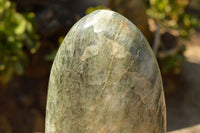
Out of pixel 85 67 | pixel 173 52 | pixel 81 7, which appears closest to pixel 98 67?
pixel 85 67

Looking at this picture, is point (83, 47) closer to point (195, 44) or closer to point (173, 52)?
point (173, 52)

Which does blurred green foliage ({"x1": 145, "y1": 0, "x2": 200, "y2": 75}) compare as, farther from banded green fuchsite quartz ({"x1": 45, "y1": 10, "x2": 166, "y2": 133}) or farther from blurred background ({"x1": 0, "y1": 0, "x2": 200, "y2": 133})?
banded green fuchsite quartz ({"x1": 45, "y1": 10, "x2": 166, "y2": 133})

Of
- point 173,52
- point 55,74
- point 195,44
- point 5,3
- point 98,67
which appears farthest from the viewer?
point 195,44

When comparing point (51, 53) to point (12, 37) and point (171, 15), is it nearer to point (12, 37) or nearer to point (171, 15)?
point (12, 37)

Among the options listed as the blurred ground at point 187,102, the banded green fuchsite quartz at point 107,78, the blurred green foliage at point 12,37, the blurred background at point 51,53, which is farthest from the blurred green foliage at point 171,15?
the banded green fuchsite quartz at point 107,78

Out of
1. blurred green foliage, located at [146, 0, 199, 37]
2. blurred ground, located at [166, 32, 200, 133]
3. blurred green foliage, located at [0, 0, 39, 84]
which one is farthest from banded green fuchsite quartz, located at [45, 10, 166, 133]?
blurred green foliage, located at [146, 0, 199, 37]

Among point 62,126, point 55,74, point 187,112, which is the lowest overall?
point 187,112
